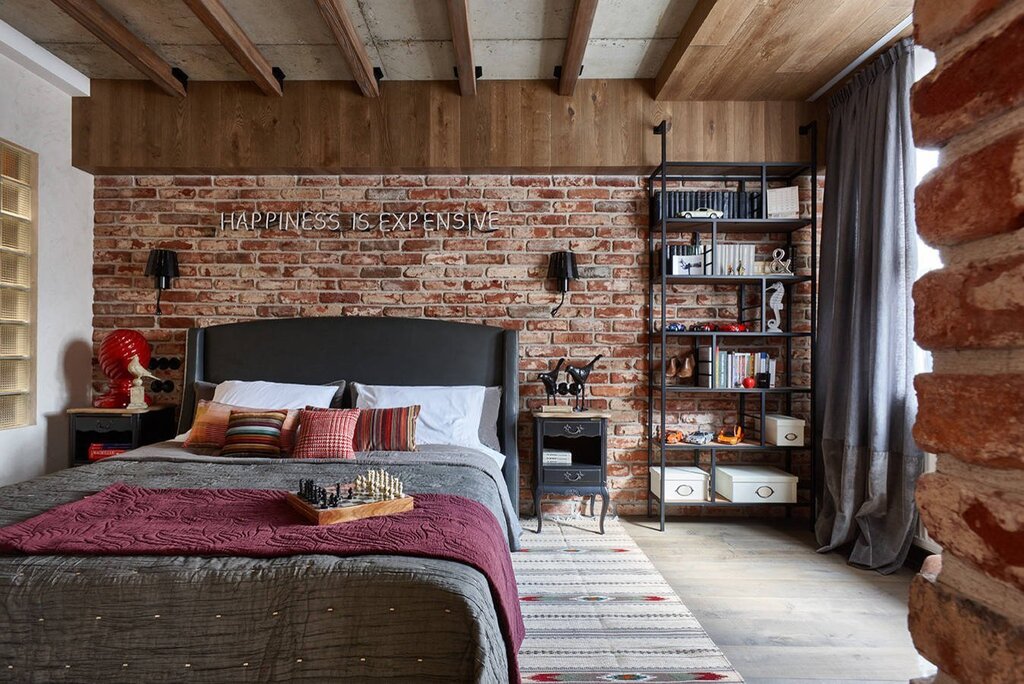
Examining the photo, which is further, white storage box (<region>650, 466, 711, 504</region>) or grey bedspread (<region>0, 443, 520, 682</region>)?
white storage box (<region>650, 466, 711, 504</region>)

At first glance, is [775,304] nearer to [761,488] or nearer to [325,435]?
[761,488]

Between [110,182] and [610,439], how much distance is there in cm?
368

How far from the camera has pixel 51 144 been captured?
350cm

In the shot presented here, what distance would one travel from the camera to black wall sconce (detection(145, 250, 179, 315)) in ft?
12.1

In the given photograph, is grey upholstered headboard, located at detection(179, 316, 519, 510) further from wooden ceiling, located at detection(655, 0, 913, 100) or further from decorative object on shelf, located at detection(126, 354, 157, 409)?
wooden ceiling, located at detection(655, 0, 913, 100)

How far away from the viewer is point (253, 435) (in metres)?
2.88

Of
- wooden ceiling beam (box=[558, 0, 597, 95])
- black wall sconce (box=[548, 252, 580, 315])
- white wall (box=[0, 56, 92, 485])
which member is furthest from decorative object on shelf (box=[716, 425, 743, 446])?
white wall (box=[0, 56, 92, 485])

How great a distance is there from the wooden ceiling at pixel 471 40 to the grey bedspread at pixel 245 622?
2.39 meters

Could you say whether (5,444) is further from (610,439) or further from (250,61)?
(610,439)

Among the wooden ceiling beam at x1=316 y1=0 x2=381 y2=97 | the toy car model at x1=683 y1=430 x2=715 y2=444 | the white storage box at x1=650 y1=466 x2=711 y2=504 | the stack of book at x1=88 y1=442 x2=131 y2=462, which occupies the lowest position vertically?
the white storage box at x1=650 y1=466 x2=711 y2=504

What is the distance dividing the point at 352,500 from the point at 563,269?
86.0 inches

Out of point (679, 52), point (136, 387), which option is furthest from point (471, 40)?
point (136, 387)

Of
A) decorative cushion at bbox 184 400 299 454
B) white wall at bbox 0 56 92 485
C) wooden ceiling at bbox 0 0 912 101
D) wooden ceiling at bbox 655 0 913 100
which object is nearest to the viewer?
wooden ceiling at bbox 655 0 913 100

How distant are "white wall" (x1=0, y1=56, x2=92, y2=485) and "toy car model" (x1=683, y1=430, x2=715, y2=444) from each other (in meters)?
3.88
